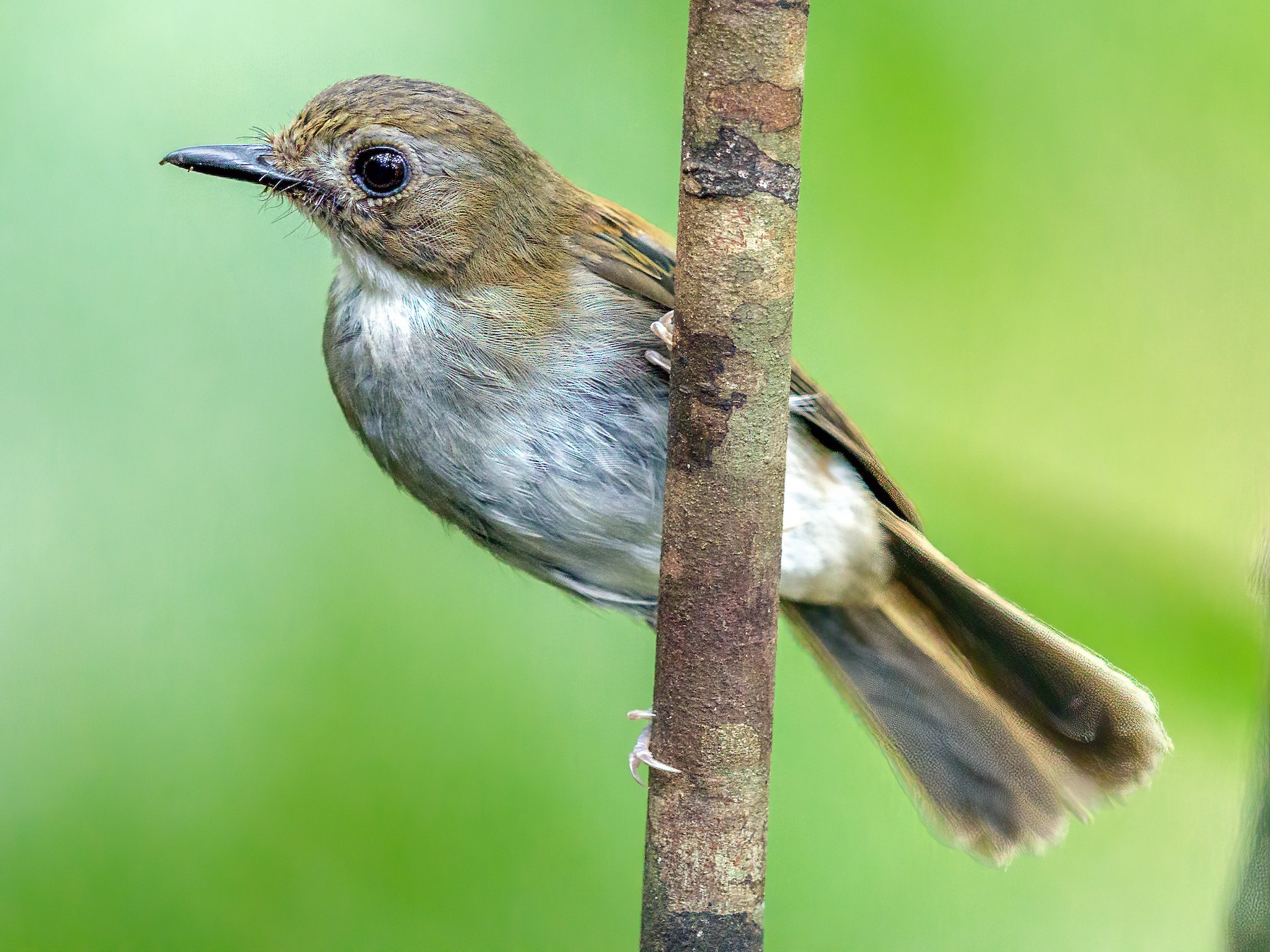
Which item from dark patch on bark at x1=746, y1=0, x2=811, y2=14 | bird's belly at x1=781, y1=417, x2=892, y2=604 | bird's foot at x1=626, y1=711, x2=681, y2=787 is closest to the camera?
dark patch on bark at x1=746, y1=0, x2=811, y2=14

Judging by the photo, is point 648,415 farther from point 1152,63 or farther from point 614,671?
point 1152,63

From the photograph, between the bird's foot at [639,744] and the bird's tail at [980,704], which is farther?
the bird's tail at [980,704]

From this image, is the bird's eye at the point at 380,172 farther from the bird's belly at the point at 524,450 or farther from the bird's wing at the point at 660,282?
the bird's wing at the point at 660,282

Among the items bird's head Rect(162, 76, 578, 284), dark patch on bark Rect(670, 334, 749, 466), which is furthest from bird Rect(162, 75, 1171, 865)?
dark patch on bark Rect(670, 334, 749, 466)

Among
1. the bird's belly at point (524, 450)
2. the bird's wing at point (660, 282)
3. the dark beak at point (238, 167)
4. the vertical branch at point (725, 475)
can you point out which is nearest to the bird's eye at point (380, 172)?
the dark beak at point (238, 167)

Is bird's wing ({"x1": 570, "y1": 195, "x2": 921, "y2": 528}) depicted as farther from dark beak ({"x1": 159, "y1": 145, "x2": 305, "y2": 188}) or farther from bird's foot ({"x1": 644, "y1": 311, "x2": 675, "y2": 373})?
dark beak ({"x1": 159, "y1": 145, "x2": 305, "y2": 188})
